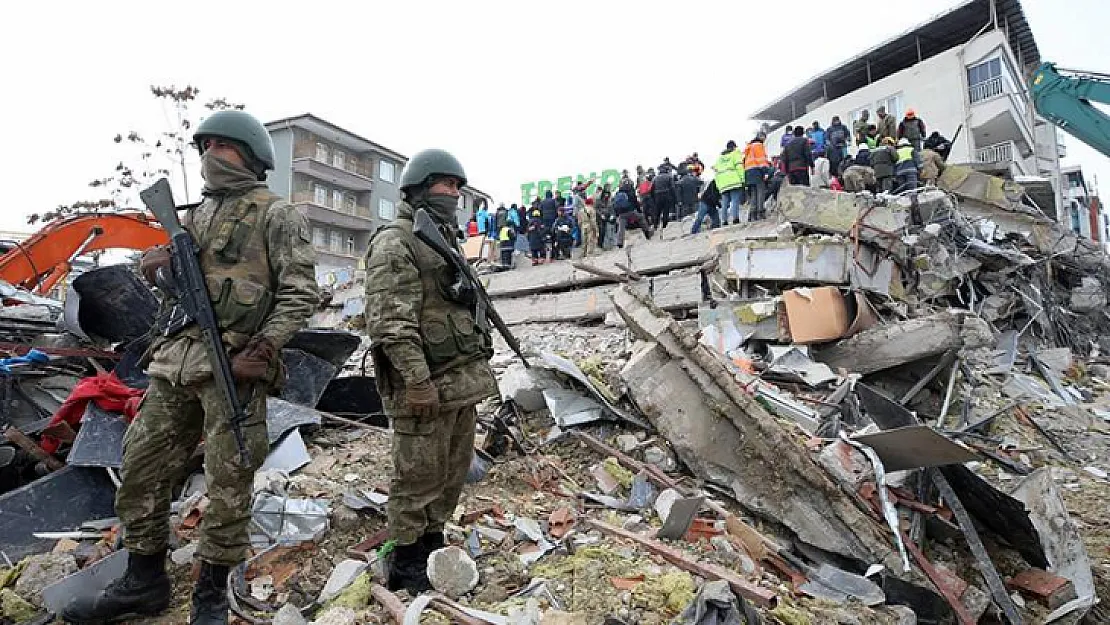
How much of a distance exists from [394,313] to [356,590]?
1.09 m

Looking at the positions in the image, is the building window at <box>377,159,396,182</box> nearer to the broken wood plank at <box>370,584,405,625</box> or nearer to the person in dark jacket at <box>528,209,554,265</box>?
the person in dark jacket at <box>528,209,554,265</box>

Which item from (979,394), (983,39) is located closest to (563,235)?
(979,394)

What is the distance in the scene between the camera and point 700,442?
3.69 metres

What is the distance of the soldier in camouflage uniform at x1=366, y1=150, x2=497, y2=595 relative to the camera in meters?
2.36

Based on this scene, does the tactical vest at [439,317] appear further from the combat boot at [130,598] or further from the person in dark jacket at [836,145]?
the person in dark jacket at [836,145]

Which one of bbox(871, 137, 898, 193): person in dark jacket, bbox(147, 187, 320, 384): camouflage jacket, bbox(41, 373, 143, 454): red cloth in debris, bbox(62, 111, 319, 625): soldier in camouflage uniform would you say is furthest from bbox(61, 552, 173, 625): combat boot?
bbox(871, 137, 898, 193): person in dark jacket

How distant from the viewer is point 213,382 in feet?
7.00

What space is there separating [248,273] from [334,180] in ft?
100

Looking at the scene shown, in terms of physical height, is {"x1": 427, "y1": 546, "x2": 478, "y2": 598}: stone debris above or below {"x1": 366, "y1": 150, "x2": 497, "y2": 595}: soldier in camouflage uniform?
below

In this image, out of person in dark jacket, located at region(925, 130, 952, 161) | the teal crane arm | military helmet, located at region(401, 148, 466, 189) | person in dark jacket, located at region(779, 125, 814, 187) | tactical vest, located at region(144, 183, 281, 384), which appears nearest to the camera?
tactical vest, located at region(144, 183, 281, 384)

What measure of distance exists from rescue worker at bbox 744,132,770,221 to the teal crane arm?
32.3 ft

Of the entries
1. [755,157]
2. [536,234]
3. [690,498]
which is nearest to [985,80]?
[755,157]

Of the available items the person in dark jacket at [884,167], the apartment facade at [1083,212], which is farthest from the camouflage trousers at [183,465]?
the apartment facade at [1083,212]

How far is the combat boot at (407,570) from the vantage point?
2.40 m
